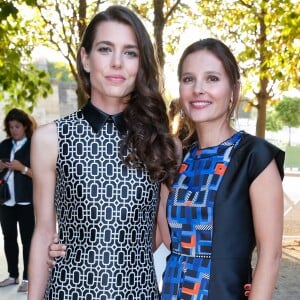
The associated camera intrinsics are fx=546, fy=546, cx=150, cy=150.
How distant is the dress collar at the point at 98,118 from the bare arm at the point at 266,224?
586 millimetres

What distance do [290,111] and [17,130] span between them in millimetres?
34579

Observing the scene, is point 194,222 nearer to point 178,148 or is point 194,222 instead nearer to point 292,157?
point 178,148

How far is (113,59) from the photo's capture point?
2094mm

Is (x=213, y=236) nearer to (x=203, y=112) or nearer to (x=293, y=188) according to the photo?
(x=203, y=112)

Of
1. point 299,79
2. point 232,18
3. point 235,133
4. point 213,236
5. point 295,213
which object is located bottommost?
point 295,213

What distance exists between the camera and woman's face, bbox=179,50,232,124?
7.07ft

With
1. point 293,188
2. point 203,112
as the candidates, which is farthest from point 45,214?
point 293,188

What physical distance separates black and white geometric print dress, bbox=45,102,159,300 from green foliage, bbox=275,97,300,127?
37242 millimetres

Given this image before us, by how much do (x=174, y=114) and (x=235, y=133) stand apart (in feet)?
1.59

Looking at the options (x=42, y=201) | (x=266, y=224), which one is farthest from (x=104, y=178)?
(x=266, y=224)

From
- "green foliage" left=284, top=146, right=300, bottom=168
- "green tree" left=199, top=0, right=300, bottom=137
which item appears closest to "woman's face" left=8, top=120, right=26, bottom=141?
"green tree" left=199, top=0, right=300, bottom=137

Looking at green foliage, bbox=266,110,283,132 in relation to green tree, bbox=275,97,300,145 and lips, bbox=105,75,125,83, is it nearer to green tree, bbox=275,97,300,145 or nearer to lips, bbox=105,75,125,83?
green tree, bbox=275,97,300,145

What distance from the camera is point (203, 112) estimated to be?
217cm

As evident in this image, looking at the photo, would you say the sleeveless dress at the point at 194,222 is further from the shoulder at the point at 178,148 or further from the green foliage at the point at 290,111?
the green foliage at the point at 290,111
